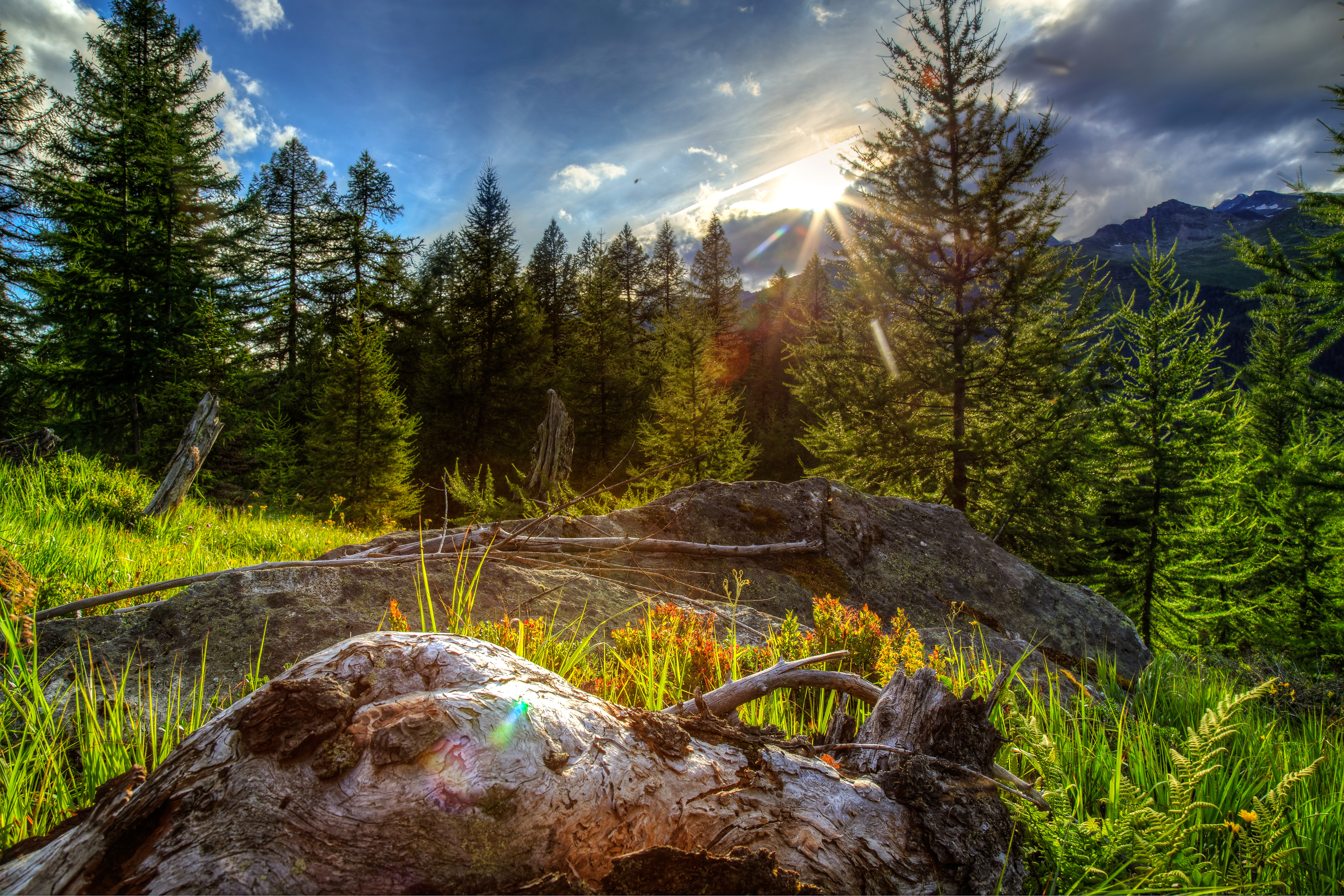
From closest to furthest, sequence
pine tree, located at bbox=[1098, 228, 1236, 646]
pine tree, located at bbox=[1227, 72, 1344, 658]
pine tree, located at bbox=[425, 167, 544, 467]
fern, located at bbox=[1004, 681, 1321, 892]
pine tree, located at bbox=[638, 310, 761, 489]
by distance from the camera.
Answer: fern, located at bbox=[1004, 681, 1321, 892], pine tree, located at bbox=[1227, 72, 1344, 658], pine tree, located at bbox=[1098, 228, 1236, 646], pine tree, located at bbox=[638, 310, 761, 489], pine tree, located at bbox=[425, 167, 544, 467]

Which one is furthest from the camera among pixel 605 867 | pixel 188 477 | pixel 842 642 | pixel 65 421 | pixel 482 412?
pixel 482 412

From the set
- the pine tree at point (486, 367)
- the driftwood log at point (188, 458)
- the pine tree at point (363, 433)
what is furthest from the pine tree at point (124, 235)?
the driftwood log at point (188, 458)

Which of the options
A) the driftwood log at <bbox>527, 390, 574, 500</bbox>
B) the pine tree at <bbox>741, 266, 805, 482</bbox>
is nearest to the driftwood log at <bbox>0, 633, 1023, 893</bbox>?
the driftwood log at <bbox>527, 390, 574, 500</bbox>

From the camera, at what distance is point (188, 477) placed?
659 cm

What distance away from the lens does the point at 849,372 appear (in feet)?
40.2

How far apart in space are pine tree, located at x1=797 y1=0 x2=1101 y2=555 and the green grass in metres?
10.6

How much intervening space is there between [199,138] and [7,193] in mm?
5439

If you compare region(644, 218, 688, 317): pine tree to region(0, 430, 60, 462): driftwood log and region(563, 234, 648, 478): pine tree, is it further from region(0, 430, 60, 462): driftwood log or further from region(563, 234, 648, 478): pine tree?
region(0, 430, 60, 462): driftwood log

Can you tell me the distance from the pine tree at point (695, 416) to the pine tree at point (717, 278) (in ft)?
60.2


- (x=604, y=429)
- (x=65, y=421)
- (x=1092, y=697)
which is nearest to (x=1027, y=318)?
(x=1092, y=697)

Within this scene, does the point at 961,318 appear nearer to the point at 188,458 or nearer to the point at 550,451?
the point at 550,451

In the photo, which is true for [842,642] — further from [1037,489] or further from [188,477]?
[1037,489]

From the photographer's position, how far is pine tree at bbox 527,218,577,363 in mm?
31828

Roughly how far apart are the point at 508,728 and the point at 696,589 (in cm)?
246
